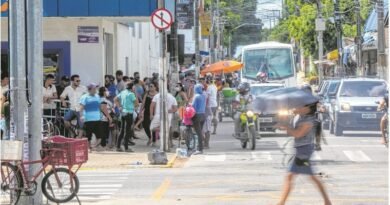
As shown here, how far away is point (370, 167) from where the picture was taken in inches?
651

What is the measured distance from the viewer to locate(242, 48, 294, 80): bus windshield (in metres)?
44.3

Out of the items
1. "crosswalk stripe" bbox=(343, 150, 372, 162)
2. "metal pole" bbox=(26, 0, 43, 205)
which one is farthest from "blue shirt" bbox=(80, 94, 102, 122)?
"metal pole" bbox=(26, 0, 43, 205)

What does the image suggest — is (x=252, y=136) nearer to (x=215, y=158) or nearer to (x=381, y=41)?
(x=215, y=158)

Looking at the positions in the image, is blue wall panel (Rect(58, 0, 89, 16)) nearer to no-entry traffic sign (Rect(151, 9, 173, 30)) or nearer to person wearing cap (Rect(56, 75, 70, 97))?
person wearing cap (Rect(56, 75, 70, 97))

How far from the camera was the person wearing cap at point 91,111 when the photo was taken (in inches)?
770

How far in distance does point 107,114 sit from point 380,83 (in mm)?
9958

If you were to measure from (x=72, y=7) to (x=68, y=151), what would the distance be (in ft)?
39.5

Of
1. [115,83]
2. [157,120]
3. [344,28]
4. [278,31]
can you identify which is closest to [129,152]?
[157,120]

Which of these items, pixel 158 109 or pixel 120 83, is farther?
pixel 120 83

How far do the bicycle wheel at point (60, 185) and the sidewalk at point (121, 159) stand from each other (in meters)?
5.42

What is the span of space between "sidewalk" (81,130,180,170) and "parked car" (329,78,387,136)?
6712 millimetres

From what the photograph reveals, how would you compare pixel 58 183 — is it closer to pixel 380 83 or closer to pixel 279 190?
pixel 279 190

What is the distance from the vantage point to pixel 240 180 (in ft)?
47.4

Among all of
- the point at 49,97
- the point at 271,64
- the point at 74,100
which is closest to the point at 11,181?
the point at 74,100
